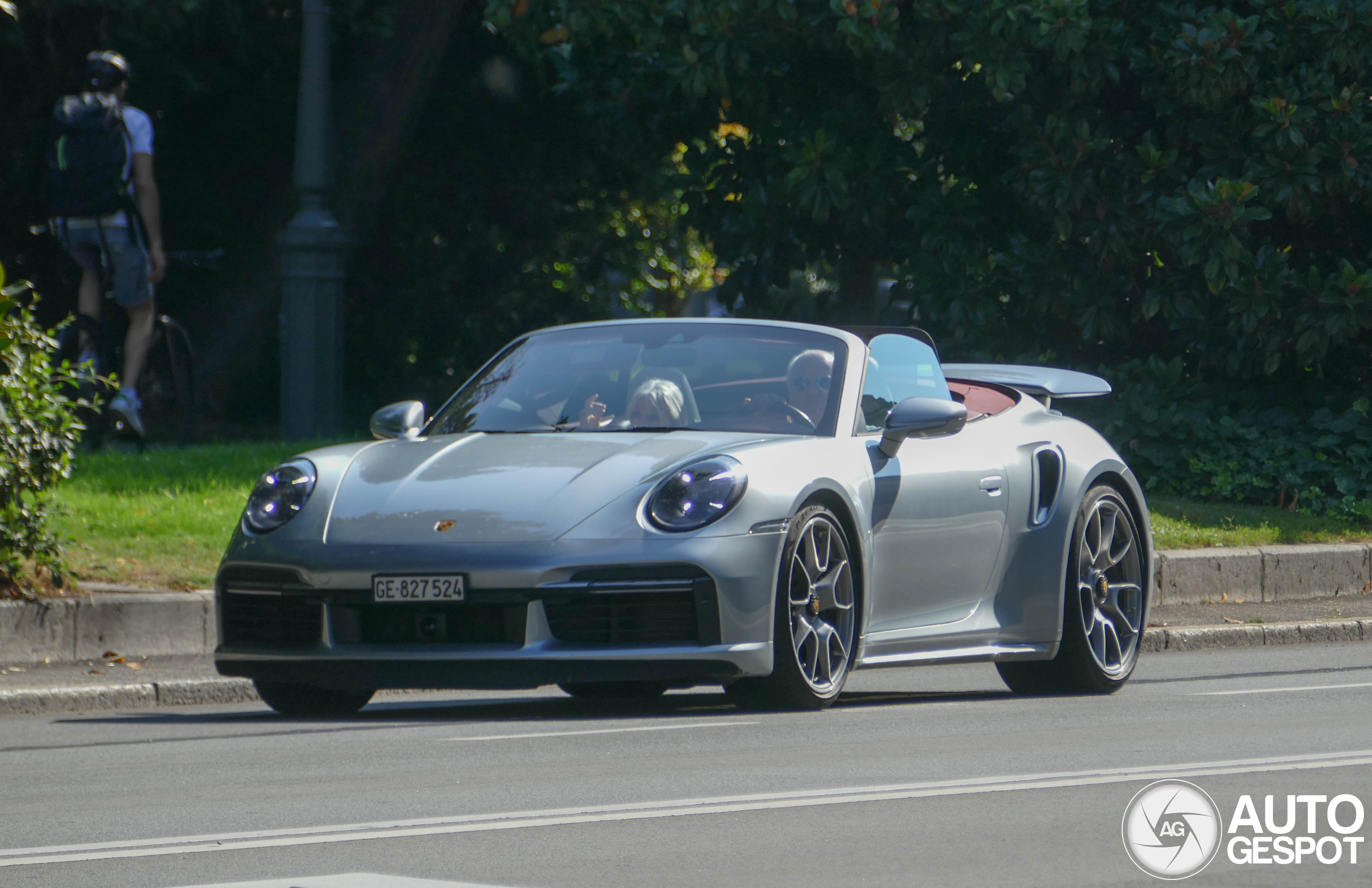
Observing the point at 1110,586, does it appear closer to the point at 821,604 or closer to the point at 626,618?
the point at 821,604

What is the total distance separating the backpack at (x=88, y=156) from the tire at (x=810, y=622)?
704 centimetres

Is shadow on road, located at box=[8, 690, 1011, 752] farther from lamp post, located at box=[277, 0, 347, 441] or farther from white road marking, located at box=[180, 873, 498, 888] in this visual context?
lamp post, located at box=[277, 0, 347, 441]

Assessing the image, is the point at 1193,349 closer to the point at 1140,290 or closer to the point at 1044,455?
the point at 1140,290

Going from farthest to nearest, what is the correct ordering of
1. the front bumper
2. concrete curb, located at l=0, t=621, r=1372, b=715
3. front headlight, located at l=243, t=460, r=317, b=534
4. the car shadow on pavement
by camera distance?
concrete curb, located at l=0, t=621, r=1372, b=715 < the car shadow on pavement < front headlight, located at l=243, t=460, r=317, b=534 < the front bumper

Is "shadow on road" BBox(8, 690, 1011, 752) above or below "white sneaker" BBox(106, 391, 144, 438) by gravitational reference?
below

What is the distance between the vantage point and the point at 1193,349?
15.1m

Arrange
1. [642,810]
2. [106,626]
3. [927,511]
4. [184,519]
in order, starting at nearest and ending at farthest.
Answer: [642,810] → [927,511] → [106,626] → [184,519]

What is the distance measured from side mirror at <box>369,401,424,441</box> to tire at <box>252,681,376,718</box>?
93cm

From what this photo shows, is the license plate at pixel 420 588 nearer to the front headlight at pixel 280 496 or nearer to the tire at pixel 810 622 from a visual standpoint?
the front headlight at pixel 280 496

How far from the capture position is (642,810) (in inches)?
210

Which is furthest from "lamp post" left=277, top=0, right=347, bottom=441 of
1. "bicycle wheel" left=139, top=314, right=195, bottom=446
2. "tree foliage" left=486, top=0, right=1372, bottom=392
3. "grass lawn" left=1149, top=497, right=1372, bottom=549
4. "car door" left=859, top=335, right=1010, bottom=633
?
"car door" left=859, top=335, right=1010, bottom=633

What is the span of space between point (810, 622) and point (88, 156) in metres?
7.29

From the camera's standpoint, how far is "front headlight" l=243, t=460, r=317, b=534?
7.12 meters

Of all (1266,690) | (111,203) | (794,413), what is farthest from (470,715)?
(111,203)
